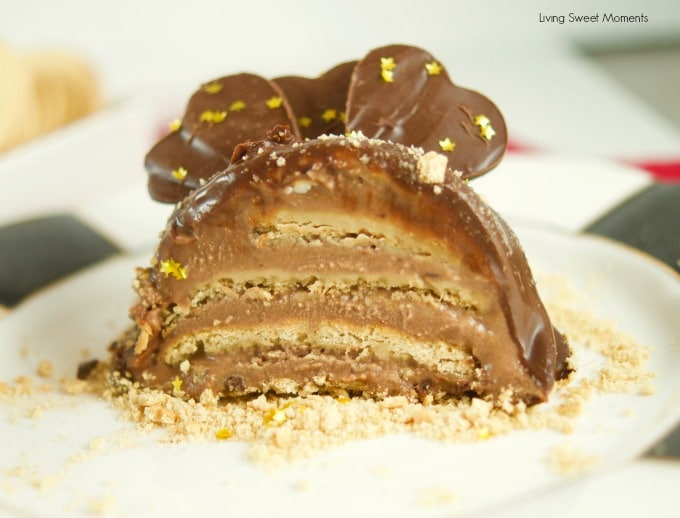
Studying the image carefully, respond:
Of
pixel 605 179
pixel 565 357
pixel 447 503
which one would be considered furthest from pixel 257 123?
pixel 605 179

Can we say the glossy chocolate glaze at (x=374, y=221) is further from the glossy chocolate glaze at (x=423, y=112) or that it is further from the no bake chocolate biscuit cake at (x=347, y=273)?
the glossy chocolate glaze at (x=423, y=112)

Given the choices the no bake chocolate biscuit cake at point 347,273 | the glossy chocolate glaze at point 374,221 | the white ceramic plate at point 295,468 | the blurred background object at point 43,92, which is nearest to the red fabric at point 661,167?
the white ceramic plate at point 295,468

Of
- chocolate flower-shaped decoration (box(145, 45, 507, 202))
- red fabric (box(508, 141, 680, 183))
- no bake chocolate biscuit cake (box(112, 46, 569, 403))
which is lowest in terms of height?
red fabric (box(508, 141, 680, 183))

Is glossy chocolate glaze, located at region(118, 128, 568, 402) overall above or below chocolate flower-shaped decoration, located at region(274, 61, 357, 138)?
Result: below

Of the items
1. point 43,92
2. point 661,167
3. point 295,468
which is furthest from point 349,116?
point 43,92

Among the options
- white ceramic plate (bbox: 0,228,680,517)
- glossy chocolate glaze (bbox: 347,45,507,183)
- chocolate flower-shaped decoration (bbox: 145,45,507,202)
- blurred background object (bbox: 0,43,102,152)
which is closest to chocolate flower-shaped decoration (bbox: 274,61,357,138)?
chocolate flower-shaped decoration (bbox: 145,45,507,202)

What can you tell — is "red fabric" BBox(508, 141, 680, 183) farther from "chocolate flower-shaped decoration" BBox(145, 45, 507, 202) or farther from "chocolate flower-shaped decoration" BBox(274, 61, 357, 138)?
"chocolate flower-shaped decoration" BBox(274, 61, 357, 138)
